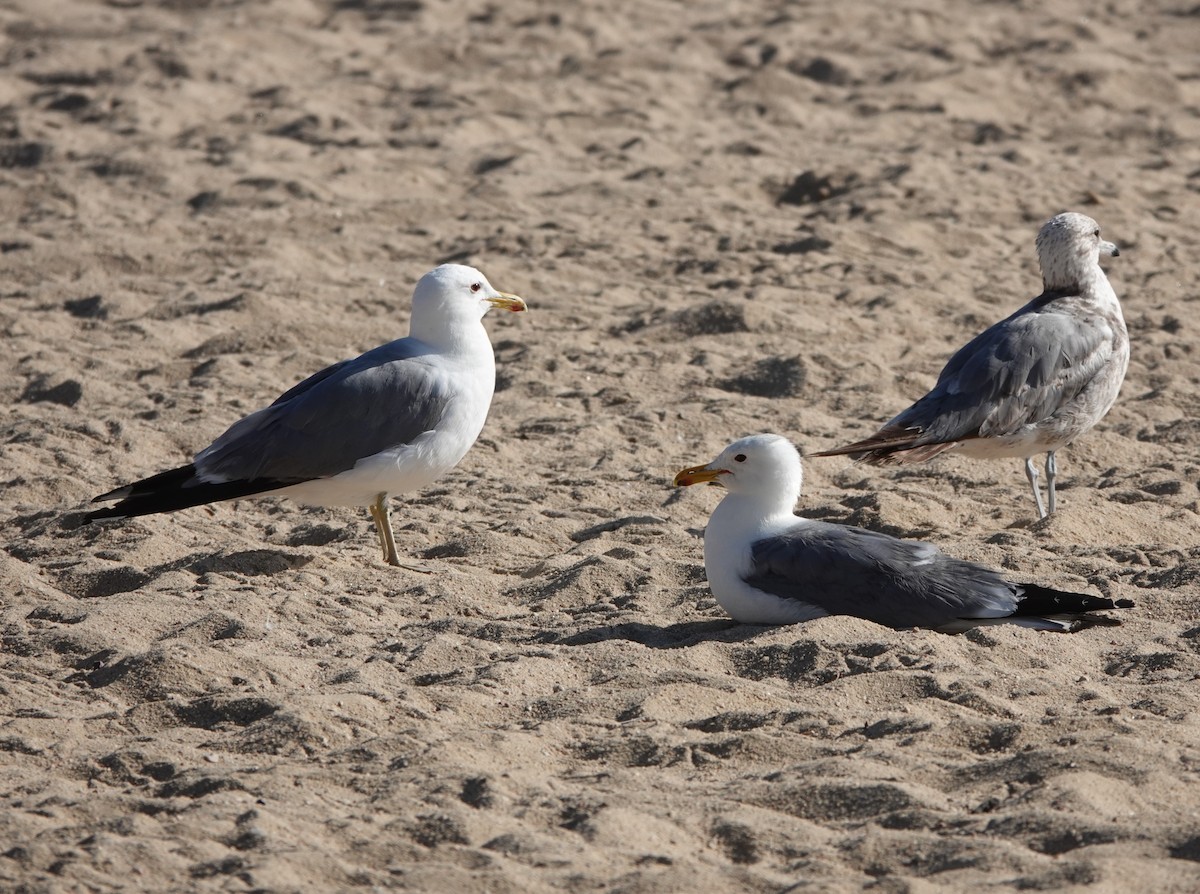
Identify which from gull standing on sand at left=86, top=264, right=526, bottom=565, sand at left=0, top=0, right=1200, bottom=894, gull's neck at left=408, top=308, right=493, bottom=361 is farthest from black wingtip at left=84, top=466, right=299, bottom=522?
gull's neck at left=408, top=308, right=493, bottom=361

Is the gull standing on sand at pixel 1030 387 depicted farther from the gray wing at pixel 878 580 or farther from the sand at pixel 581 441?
the gray wing at pixel 878 580

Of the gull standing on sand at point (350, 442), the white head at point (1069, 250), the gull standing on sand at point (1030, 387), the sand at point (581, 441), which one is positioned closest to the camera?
the sand at point (581, 441)

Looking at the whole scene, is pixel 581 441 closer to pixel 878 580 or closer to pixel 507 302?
pixel 507 302

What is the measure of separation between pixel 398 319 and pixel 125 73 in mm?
4331

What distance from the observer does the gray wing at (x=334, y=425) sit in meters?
5.90

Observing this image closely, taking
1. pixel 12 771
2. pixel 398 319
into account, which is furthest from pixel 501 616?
pixel 398 319

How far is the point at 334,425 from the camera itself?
5.95 m

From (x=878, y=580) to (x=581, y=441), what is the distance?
7.04ft

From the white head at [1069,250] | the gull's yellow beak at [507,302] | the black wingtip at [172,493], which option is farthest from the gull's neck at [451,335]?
the white head at [1069,250]

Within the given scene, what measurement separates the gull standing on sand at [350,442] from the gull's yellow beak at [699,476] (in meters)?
0.98

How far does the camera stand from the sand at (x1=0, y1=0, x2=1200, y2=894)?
3.99m

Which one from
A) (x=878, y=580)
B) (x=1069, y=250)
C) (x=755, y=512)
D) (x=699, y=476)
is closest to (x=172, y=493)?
(x=699, y=476)

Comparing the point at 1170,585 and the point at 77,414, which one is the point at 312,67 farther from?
the point at 1170,585

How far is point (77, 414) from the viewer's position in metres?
7.16
